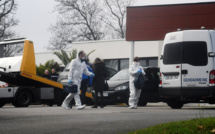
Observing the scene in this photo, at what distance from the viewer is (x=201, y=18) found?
2550 centimetres

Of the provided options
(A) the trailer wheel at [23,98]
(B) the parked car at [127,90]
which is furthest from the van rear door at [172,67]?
(A) the trailer wheel at [23,98]

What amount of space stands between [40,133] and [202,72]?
313 inches

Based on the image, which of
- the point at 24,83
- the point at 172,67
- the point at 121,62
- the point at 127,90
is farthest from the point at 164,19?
the point at 172,67

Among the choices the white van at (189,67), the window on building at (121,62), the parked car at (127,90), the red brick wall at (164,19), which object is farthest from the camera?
the window on building at (121,62)

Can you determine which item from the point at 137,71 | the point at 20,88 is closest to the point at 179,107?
the point at 137,71

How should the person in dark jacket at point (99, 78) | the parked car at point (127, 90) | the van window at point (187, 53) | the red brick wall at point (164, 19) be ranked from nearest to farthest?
the van window at point (187, 53) < the person in dark jacket at point (99, 78) < the parked car at point (127, 90) < the red brick wall at point (164, 19)

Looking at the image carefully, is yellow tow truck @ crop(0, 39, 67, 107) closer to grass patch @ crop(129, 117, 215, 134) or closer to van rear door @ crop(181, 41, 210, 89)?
van rear door @ crop(181, 41, 210, 89)

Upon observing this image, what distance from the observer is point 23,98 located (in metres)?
19.6

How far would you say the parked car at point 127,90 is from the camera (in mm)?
18672

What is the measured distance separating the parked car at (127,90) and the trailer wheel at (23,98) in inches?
122

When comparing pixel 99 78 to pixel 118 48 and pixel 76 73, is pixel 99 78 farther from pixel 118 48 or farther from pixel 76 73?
pixel 118 48

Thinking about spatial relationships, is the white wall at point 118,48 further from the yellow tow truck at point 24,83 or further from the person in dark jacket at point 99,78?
the person in dark jacket at point 99,78

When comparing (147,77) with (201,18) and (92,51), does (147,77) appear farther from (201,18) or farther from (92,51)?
(92,51)

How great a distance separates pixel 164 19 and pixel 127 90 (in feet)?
28.1
